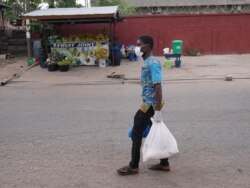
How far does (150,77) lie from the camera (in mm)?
4438

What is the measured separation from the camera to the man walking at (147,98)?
4.37 m

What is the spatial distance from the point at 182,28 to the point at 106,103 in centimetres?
1366

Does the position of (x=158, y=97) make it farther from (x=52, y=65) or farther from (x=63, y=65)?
(x=52, y=65)

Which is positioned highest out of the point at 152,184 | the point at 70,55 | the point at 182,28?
the point at 182,28

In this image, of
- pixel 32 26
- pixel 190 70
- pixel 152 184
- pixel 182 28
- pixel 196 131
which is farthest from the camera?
pixel 182 28

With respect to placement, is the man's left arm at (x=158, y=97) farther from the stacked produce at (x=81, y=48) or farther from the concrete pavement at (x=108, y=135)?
the stacked produce at (x=81, y=48)

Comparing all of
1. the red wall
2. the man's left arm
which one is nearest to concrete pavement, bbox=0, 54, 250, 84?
the red wall

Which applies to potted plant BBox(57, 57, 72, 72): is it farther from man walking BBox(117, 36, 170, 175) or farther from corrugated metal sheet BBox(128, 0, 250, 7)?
corrugated metal sheet BBox(128, 0, 250, 7)

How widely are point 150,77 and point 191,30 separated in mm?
17930

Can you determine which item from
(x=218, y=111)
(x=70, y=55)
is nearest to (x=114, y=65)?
(x=70, y=55)

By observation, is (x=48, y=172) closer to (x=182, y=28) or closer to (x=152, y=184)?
(x=152, y=184)

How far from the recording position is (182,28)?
21.7 metres

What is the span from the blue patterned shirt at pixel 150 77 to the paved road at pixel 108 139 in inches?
37.6

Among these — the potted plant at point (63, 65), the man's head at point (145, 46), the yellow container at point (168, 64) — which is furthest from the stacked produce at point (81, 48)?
the man's head at point (145, 46)
